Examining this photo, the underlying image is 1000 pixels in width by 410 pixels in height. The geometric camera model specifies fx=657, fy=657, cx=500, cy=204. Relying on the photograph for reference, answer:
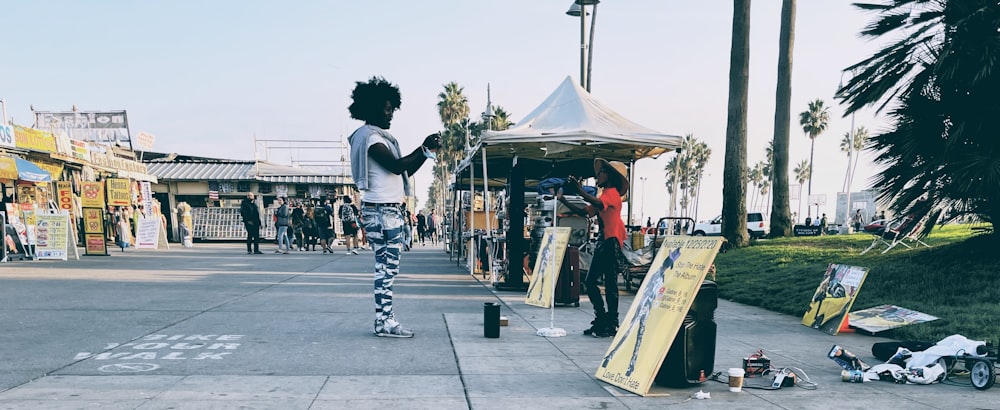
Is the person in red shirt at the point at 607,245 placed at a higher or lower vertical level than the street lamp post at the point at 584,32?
lower

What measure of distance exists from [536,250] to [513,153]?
1.69 meters

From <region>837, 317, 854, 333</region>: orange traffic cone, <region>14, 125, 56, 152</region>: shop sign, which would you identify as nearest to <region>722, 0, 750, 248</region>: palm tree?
<region>837, 317, 854, 333</region>: orange traffic cone

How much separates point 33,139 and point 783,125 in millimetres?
21875

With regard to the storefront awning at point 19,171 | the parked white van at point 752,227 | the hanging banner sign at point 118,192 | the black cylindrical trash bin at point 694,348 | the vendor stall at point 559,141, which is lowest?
the parked white van at point 752,227

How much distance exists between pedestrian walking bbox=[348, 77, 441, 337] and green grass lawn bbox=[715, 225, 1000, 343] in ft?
16.4

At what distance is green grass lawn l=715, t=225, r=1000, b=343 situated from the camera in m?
6.58

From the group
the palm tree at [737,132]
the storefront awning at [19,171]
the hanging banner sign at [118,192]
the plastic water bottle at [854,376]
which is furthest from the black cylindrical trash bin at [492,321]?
the hanging banner sign at [118,192]

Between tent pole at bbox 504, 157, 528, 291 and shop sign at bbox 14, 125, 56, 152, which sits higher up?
shop sign at bbox 14, 125, 56, 152

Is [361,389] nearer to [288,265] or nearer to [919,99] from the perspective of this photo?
[919,99]

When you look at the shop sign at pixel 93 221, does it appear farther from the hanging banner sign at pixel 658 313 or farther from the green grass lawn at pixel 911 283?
the hanging banner sign at pixel 658 313

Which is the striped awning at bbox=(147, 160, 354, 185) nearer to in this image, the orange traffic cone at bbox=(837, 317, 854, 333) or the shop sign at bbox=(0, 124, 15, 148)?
the shop sign at bbox=(0, 124, 15, 148)

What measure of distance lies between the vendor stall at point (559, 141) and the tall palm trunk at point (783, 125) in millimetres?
7572

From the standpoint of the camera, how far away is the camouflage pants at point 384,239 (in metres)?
5.85

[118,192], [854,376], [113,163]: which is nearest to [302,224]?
[118,192]
